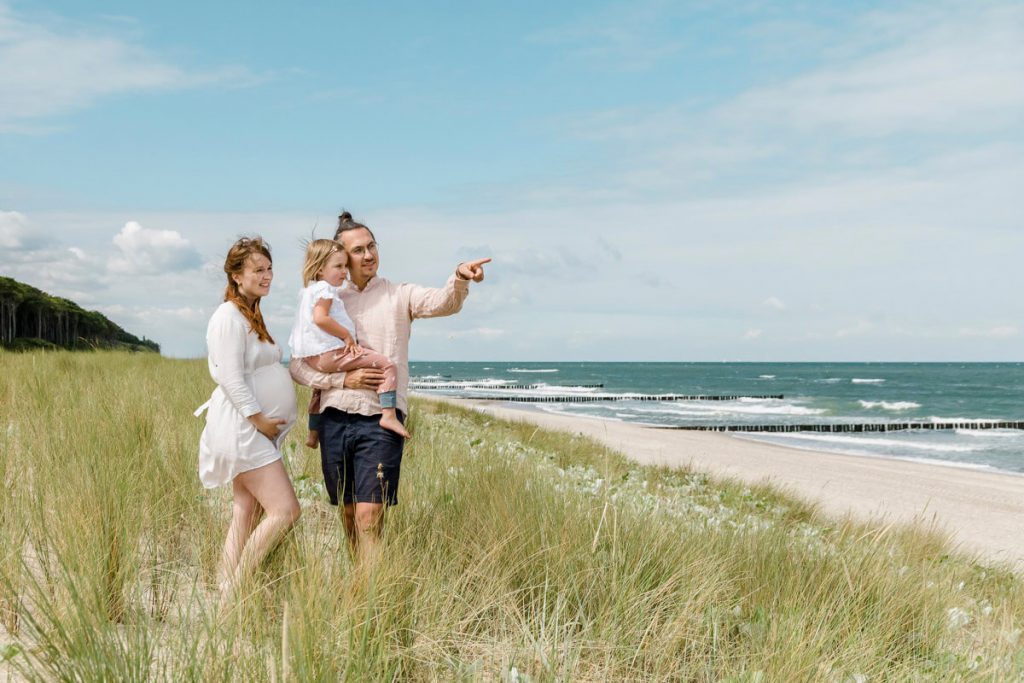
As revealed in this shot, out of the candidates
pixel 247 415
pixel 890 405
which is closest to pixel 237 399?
pixel 247 415

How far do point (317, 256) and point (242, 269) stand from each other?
36cm

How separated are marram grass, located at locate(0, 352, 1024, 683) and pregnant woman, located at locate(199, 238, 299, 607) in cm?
18

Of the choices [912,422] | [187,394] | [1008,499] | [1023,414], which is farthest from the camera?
[1023,414]

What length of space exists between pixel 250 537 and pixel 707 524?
3361 mm

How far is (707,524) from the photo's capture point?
18.3 ft

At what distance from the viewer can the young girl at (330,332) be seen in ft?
12.4

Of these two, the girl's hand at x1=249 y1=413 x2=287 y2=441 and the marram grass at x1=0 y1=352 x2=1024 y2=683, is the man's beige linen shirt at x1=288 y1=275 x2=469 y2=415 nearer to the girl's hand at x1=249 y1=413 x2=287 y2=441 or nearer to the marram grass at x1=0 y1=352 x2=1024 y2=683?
the girl's hand at x1=249 y1=413 x2=287 y2=441

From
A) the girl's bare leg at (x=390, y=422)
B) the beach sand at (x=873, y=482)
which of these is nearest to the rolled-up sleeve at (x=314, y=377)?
the girl's bare leg at (x=390, y=422)

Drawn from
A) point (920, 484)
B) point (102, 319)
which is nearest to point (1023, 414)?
point (920, 484)

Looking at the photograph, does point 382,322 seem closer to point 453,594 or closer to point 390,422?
point 390,422

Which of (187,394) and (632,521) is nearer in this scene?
(632,521)

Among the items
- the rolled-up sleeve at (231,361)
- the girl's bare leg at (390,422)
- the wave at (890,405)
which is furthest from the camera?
the wave at (890,405)

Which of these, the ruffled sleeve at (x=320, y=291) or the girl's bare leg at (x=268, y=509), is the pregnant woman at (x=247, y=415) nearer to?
the girl's bare leg at (x=268, y=509)

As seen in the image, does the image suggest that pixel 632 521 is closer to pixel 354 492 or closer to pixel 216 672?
pixel 354 492
